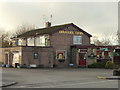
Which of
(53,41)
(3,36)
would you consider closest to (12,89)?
(53,41)

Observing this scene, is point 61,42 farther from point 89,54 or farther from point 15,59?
point 15,59

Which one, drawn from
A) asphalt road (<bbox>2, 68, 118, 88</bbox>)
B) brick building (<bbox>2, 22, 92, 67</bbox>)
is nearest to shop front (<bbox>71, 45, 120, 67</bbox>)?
brick building (<bbox>2, 22, 92, 67</bbox>)

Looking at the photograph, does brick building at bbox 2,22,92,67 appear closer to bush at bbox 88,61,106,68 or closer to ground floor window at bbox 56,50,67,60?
ground floor window at bbox 56,50,67,60

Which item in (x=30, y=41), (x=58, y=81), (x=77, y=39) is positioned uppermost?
(x=77, y=39)

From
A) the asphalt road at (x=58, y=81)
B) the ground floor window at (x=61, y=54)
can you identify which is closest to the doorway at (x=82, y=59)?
the ground floor window at (x=61, y=54)

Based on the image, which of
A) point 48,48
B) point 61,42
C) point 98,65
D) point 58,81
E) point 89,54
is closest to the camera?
point 58,81

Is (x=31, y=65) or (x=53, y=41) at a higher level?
(x=53, y=41)

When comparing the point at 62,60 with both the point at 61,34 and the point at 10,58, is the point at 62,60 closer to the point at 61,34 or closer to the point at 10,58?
the point at 61,34

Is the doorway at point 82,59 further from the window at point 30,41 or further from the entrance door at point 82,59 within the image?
the window at point 30,41

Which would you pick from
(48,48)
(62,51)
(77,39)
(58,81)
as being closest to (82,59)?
(62,51)

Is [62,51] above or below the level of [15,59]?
above

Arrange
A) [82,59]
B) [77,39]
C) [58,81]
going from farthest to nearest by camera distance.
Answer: [77,39], [82,59], [58,81]

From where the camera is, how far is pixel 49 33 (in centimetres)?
4084

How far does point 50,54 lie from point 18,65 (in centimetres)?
518
